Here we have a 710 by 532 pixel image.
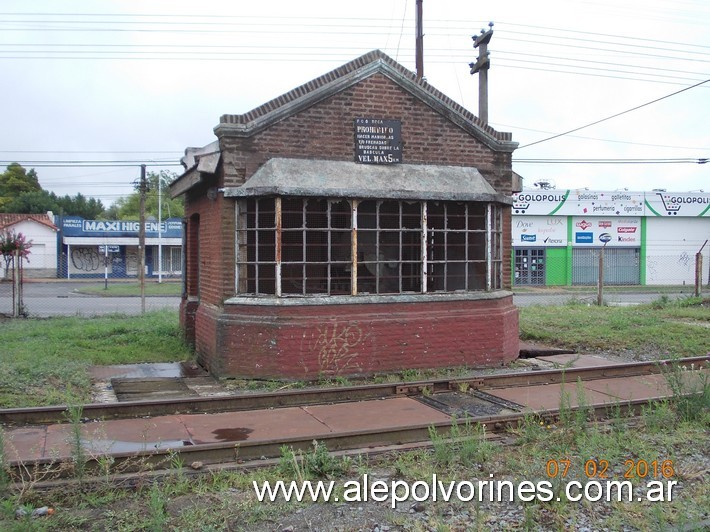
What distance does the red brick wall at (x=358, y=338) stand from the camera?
9742 mm

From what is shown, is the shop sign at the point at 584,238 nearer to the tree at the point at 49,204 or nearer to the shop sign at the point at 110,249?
the shop sign at the point at 110,249

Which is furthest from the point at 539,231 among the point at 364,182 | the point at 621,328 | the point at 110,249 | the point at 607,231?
the point at 364,182

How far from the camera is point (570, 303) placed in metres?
21.8

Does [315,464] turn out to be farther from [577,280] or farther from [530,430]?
[577,280]

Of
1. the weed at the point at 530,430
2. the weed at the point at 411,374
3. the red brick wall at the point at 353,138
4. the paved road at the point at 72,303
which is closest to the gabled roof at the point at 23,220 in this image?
the paved road at the point at 72,303

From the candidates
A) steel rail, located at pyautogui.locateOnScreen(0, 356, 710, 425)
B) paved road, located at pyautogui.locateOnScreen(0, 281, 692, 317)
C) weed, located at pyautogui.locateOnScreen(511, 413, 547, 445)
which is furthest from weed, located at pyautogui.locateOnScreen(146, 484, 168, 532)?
paved road, located at pyautogui.locateOnScreen(0, 281, 692, 317)

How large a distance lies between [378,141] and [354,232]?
1.59m

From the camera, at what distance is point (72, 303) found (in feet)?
80.7

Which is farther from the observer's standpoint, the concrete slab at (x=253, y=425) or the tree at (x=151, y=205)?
the tree at (x=151, y=205)

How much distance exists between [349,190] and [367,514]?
585cm

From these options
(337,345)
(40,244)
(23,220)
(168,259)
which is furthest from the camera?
(168,259)

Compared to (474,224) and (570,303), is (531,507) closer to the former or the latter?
(474,224)

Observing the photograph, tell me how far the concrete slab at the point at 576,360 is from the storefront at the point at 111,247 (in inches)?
1325

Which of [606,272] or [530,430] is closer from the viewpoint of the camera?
[530,430]
